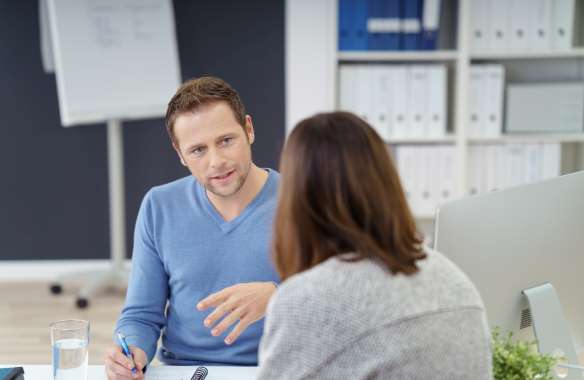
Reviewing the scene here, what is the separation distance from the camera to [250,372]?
139 centimetres

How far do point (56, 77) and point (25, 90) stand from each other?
184 mm

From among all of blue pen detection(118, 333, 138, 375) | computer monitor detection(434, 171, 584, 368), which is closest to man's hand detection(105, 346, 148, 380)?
blue pen detection(118, 333, 138, 375)

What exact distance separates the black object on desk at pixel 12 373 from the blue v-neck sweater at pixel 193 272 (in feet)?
0.98

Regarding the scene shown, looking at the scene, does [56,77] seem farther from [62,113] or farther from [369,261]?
[369,261]

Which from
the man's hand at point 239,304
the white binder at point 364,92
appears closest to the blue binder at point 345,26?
the white binder at point 364,92

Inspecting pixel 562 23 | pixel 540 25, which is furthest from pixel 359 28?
pixel 562 23

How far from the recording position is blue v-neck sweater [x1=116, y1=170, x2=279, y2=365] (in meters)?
1.59

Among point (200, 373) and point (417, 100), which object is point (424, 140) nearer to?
point (417, 100)

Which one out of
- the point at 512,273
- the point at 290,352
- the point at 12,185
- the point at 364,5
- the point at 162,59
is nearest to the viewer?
the point at 290,352

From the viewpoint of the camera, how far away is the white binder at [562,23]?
12.0 ft

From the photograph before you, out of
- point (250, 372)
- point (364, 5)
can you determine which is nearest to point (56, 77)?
point (364, 5)

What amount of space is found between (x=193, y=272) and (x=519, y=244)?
2.26 feet

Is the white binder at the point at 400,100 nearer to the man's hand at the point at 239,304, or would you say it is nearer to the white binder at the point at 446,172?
the white binder at the point at 446,172

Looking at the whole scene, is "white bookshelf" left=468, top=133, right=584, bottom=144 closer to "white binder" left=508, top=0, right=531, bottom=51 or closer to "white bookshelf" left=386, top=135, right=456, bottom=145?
"white bookshelf" left=386, top=135, right=456, bottom=145
